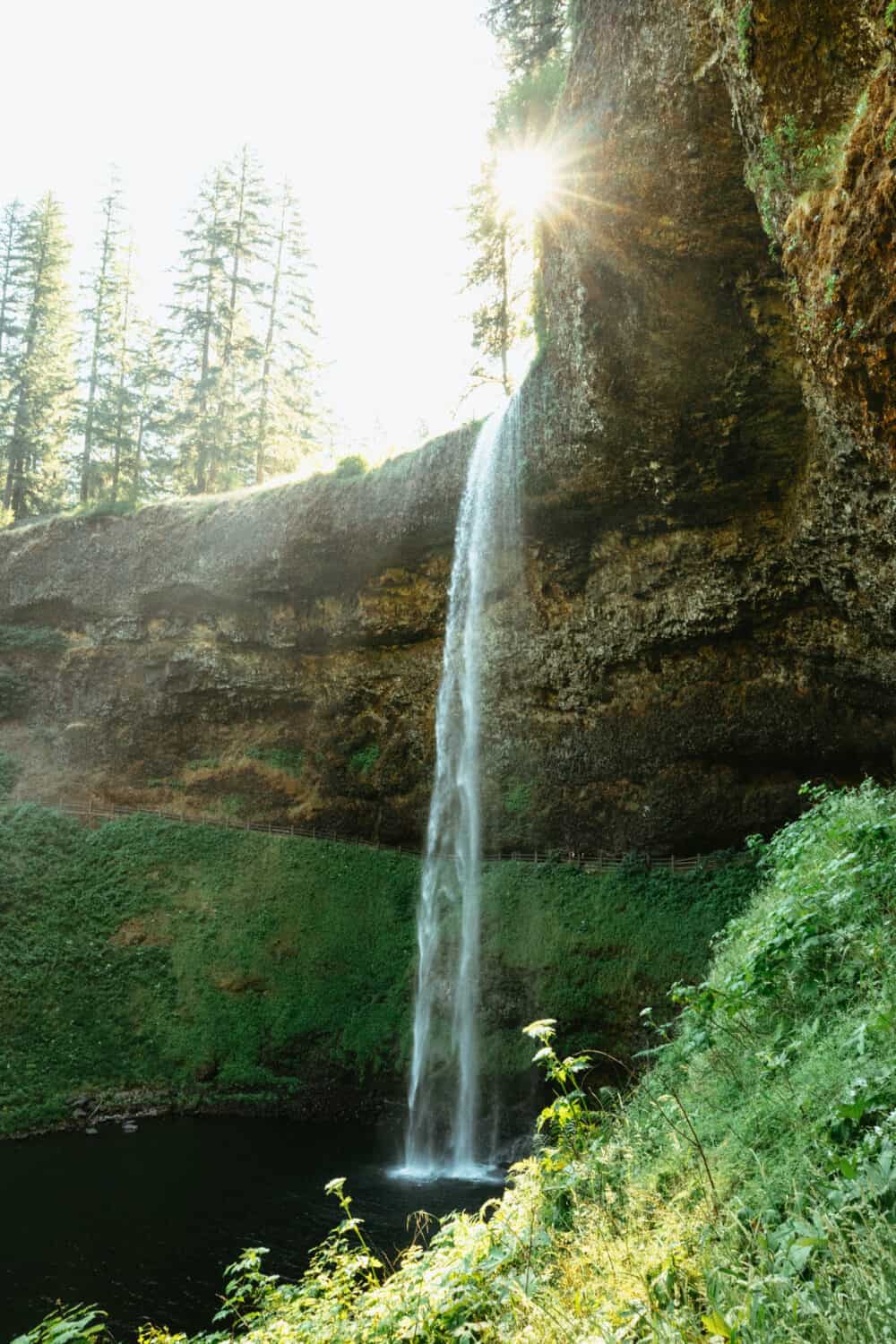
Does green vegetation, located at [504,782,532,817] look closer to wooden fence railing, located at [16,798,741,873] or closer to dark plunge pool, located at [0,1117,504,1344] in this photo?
wooden fence railing, located at [16,798,741,873]

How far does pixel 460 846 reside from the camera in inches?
761

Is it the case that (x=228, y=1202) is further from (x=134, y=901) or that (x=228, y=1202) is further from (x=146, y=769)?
(x=146, y=769)

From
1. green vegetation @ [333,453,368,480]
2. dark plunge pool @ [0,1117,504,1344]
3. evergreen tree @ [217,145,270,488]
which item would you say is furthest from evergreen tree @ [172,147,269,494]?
dark plunge pool @ [0,1117,504,1344]

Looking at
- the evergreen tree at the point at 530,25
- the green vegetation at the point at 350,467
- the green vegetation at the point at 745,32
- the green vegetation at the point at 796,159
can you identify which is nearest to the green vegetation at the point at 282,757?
the green vegetation at the point at 350,467

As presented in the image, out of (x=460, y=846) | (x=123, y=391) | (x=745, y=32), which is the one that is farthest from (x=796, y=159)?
(x=123, y=391)

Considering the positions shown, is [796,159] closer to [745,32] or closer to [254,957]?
[745,32]

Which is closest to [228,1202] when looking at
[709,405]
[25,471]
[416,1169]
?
[416,1169]

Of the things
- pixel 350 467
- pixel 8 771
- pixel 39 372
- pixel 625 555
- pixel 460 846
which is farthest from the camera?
pixel 39 372

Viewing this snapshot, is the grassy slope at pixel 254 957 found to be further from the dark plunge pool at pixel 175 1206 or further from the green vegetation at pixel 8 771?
the dark plunge pool at pixel 175 1206

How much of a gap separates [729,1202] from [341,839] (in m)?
19.7

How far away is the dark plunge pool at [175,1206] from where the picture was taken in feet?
28.0

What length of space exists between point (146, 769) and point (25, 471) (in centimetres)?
1448

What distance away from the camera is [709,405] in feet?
45.9

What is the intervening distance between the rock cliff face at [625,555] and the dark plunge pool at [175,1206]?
887 centimetres
